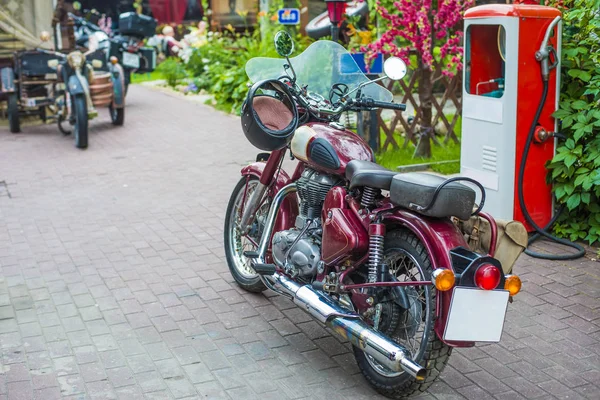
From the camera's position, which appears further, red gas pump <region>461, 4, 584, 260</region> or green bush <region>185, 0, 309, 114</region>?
green bush <region>185, 0, 309, 114</region>

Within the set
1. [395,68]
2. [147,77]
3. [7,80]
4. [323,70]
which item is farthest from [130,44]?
[395,68]

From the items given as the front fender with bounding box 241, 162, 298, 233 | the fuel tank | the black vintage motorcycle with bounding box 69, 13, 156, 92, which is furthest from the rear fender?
the black vintage motorcycle with bounding box 69, 13, 156, 92

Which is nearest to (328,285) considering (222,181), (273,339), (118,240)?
(273,339)

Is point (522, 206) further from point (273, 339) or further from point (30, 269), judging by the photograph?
point (30, 269)

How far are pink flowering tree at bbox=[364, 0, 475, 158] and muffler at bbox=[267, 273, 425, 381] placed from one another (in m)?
4.81

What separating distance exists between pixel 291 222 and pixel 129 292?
54.5 inches

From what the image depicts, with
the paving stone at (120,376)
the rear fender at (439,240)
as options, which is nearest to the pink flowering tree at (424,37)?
the rear fender at (439,240)

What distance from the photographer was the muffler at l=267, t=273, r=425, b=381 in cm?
378

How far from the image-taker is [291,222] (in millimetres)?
5113

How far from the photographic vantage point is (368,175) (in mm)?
4152

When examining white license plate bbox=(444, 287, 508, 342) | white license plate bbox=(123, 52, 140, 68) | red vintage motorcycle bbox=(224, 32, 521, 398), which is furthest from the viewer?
white license plate bbox=(123, 52, 140, 68)

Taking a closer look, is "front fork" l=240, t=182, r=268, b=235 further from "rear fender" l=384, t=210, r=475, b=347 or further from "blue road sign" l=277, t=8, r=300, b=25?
"blue road sign" l=277, t=8, r=300, b=25

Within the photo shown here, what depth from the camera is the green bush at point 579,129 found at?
243 inches

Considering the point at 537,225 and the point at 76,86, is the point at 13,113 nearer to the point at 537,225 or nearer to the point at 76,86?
the point at 76,86
